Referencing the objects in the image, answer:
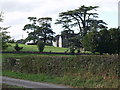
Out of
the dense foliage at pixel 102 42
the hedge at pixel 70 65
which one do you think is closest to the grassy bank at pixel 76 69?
the hedge at pixel 70 65

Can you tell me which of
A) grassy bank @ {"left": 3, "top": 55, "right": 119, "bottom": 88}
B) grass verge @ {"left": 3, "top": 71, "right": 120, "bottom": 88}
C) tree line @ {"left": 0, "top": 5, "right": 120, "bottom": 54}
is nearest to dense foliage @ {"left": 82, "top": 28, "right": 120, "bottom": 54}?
tree line @ {"left": 0, "top": 5, "right": 120, "bottom": 54}

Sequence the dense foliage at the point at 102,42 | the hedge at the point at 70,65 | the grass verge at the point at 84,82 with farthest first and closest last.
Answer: the dense foliage at the point at 102,42 → the hedge at the point at 70,65 → the grass verge at the point at 84,82

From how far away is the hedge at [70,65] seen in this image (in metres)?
18.0

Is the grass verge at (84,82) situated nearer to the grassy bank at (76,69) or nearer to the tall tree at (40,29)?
the grassy bank at (76,69)

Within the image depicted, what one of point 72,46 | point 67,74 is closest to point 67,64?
point 67,74

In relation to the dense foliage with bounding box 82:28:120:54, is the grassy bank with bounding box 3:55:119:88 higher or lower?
lower

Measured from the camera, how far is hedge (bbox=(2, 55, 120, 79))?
18.0 metres

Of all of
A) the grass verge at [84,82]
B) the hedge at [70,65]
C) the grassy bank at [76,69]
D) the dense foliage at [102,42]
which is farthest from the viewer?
the dense foliage at [102,42]

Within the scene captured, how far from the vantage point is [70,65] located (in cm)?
2155

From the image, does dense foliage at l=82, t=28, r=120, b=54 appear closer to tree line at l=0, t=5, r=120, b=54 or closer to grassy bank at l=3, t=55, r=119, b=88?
tree line at l=0, t=5, r=120, b=54

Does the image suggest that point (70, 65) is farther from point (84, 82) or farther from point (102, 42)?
point (102, 42)

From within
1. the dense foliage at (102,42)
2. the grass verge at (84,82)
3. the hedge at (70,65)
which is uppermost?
the dense foliage at (102,42)

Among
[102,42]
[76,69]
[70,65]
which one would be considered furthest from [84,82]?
[102,42]

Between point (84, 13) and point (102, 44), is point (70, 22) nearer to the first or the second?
point (84, 13)
